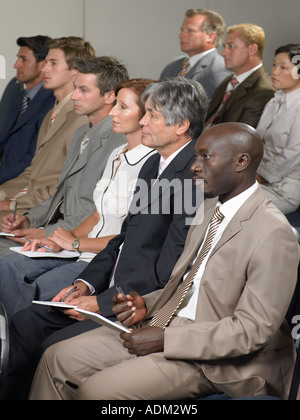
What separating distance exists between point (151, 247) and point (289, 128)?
5.68 feet

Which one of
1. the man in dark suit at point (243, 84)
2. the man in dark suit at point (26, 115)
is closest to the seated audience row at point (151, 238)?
the man in dark suit at point (243, 84)

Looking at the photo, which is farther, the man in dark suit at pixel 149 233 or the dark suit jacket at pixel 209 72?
the dark suit jacket at pixel 209 72

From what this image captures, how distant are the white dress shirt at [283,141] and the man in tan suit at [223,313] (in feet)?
5.73

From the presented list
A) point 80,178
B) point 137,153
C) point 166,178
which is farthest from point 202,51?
point 166,178

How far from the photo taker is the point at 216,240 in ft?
6.60

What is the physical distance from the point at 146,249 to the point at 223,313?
607 mm

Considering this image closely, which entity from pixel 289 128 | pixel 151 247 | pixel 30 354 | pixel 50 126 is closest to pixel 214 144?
pixel 151 247

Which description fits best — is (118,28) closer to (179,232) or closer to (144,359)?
(179,232)

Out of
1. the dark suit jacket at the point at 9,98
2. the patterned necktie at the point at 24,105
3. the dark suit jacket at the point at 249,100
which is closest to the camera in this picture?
the dark suit jacket at the point at 249,100

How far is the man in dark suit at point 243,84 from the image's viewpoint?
442 cm

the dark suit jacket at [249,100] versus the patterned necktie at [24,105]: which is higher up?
the dark suit jacket at [249,100]

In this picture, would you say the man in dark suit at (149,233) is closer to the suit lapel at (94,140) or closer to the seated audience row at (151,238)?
the seated audience row at (151,238)

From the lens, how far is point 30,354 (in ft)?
8.31

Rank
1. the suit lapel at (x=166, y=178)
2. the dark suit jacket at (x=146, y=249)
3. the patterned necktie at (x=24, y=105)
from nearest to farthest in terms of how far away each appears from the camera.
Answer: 1. the dark suit jacket at (x=146, y=249)
2. the suit lapel at (x=166, y=178)
3. the patterned necktie at (x=24, y=105)
